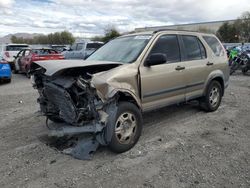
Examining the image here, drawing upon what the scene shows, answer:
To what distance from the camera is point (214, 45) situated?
639 centimetres

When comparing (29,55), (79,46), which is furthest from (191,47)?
(79,46)

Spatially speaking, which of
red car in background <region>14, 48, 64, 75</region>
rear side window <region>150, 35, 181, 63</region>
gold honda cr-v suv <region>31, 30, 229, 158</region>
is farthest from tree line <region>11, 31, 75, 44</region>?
Result: rear side window <region>150, 35, 181, 63</region>

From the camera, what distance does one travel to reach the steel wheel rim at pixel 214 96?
20.4 feet

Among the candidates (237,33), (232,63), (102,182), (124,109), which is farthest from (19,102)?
(237,33)

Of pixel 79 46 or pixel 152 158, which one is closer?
pixel 152 158

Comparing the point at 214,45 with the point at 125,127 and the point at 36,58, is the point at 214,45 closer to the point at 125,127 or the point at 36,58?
the point at 125,127

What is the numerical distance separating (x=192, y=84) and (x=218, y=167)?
2.26 meters

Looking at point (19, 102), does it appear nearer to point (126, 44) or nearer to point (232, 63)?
point (126, 44)

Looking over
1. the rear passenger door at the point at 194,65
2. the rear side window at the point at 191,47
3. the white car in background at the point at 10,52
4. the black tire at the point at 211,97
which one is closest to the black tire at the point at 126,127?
the rear passenger door at the point at 194,65

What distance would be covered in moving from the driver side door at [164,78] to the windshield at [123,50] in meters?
0.22

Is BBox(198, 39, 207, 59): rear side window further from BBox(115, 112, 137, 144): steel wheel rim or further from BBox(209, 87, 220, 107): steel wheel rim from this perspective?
BBox(115, 112, 137, 144): steel wheel rim

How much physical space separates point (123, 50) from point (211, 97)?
8.71 ft

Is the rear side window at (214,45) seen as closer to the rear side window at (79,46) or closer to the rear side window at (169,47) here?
the rear side window at (169,47)

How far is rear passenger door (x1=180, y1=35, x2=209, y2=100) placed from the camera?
5383mm
